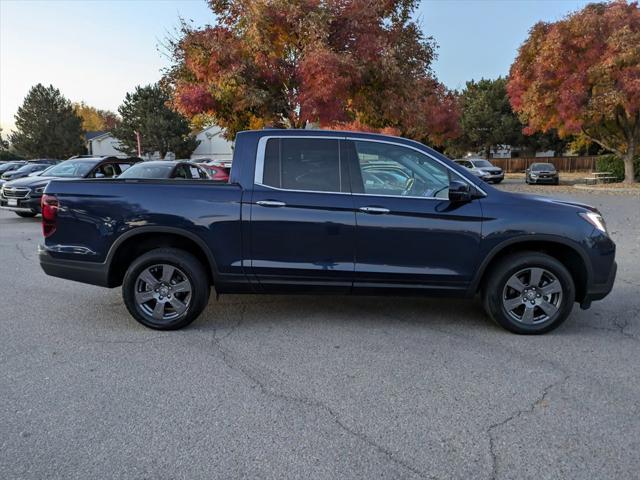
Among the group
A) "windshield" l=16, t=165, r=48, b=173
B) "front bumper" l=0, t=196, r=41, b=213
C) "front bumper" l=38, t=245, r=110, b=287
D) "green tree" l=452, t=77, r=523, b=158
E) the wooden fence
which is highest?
"green tree" l=452, t=77, r=523, b=158

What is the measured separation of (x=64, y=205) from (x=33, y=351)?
1.38 metres

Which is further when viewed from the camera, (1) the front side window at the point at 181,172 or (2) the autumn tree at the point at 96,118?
(2) the autumn tree at the point at 96,118

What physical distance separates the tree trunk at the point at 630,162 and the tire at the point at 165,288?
1078 inches

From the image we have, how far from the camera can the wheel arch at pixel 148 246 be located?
4723 mm

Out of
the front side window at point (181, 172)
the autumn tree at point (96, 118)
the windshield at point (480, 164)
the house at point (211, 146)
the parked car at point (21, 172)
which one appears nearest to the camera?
the front side window at point (181, 172)

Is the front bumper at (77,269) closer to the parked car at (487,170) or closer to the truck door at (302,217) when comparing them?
the truck door at (302,217)

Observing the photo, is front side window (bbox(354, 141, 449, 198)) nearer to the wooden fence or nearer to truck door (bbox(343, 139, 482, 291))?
truck door (bbox(343, 139, 482, 291))

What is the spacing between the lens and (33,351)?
4305 mm

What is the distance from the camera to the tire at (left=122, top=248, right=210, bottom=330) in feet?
15.6

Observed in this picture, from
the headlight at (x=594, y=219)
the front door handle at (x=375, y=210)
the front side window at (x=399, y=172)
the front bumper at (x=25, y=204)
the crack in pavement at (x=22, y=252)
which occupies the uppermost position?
the front side window at (x=399, y=172)

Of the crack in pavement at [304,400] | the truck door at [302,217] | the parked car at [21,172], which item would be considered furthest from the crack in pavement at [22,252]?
the parked car at [21,172]

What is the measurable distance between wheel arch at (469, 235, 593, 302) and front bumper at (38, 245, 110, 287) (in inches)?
139

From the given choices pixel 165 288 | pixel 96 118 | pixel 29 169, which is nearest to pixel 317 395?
pixel 165 288

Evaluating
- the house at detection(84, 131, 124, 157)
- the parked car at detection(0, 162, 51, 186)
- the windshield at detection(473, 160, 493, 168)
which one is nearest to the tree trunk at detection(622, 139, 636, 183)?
the windshield at detection(473, 160, 493, 168)
